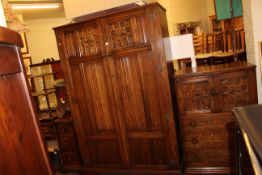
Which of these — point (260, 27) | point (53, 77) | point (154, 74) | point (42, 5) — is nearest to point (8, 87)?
point (154, 74)

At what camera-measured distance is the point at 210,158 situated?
6.93 feet

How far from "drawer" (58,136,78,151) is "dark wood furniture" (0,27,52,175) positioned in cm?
189

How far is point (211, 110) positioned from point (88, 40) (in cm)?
142

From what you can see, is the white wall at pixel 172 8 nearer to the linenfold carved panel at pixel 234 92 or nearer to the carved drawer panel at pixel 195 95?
the carved drawer panel at pixel 195 95

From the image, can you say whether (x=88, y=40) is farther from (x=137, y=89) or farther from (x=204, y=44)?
(x=204, y=44)

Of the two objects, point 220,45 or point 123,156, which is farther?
point 220,45

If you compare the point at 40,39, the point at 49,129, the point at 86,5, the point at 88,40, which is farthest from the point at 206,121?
the point at 40,39

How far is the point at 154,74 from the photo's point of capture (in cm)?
211

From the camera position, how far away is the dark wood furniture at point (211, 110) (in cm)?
195

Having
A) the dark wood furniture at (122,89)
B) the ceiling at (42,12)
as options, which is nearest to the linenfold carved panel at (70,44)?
the dark wood furniture at (122,89)

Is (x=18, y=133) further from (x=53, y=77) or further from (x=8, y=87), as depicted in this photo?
(x=53, y=77)

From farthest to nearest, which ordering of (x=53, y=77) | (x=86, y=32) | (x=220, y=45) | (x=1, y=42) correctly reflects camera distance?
(x=220, y=45) < (x=53, y=77) < (x=86, y=32) < (x=1, y=42)

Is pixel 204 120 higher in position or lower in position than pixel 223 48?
lower

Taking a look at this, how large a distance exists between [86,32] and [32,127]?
163cm
